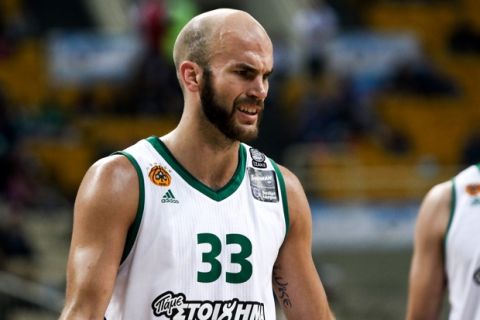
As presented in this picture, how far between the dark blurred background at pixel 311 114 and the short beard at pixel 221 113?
820 centimetres

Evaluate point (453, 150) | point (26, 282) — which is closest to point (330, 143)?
point (453, 150)

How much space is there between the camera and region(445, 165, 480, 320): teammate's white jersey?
497cm

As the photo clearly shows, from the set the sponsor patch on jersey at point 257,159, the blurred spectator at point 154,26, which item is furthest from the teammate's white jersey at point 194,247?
the blurred spectator at point 154,26

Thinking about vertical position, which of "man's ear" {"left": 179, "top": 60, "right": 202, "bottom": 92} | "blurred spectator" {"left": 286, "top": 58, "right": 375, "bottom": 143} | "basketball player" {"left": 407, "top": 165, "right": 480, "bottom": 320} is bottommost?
"basketball player" {"left": 407, "top": 165, "right": 480, "bottom": 320}

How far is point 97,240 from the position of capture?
12.3ft

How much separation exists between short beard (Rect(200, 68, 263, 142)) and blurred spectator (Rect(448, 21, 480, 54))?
15910 mm

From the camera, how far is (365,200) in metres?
15.9

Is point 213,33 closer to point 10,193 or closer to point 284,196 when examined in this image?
point 284,196

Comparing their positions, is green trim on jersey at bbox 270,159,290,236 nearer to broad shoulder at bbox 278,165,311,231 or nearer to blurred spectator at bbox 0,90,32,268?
broad shoulder at bbox 278,165,311,231

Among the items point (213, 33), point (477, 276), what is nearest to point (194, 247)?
point (213, 33)

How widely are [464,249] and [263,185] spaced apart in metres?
1.27

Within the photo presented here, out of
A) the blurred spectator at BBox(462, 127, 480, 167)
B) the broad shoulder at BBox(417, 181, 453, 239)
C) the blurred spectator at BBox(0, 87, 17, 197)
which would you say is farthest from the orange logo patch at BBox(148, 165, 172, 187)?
the blurred spectator at BBox(462, 127, 480, 167)

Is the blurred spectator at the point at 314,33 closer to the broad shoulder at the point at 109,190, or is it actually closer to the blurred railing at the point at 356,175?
the blurred railing at the point at 356,175

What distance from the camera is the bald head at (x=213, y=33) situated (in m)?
3.93
